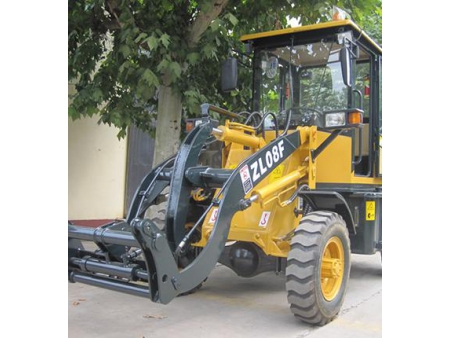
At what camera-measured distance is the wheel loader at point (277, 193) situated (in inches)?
152

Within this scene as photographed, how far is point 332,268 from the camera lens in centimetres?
463

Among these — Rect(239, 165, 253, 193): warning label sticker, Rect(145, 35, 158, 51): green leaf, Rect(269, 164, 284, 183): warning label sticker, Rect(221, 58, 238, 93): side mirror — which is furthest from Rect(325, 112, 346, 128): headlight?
Rect(145, 35, 158, 51): green leaf

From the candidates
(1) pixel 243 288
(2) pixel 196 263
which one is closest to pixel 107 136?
(1) pixel 243 288

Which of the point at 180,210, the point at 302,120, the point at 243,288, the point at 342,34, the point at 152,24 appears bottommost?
the point at 243,288

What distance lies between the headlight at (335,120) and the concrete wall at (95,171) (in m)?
5.76

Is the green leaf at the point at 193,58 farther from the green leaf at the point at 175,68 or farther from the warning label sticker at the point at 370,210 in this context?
the warning label sticker at the point at 370,210

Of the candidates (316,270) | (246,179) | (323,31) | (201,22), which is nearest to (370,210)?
(316,270)

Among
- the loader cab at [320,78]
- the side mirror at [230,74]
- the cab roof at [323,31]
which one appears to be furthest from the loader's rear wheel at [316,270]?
the cab roof at [323,31]

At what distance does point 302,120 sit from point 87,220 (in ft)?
18.9

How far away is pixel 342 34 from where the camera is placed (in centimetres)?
522

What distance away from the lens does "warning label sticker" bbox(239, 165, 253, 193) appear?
4.23 metres

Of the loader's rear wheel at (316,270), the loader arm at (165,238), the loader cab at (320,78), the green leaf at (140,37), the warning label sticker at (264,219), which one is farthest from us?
the green leaf at (140,37)
